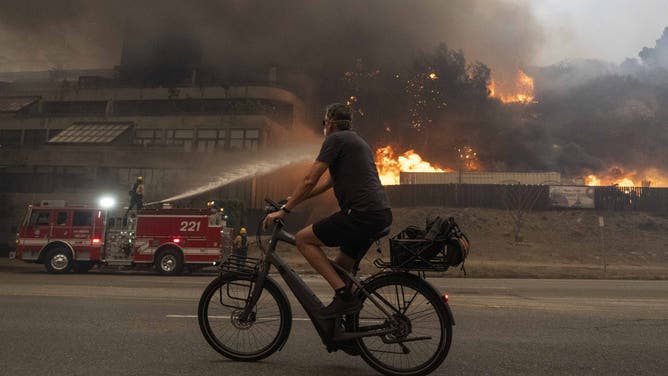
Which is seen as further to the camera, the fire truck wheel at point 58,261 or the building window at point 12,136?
the building window at point 12,136

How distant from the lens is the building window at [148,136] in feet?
133

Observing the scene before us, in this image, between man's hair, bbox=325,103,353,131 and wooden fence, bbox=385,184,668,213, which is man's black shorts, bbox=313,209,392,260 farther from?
wooden fence, bbox=385,184,668,213

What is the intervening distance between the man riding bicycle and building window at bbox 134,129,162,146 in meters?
39.7

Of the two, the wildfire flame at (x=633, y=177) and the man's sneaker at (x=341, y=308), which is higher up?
the wildfire flame at (x=633, y=177)

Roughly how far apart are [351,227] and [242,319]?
1.23 meters

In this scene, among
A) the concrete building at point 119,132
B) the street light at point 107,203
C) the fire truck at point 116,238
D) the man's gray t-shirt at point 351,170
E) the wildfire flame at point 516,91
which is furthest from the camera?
the wildfire flame at point 516,91

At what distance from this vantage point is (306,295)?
3607 mm

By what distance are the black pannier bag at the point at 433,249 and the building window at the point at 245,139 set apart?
1392 inches

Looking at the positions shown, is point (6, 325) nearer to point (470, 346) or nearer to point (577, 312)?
point (470, 346)

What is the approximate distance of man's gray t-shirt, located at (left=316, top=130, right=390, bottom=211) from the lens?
3.48 metres

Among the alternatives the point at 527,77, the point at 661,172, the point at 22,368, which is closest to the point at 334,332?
the point at 22,368

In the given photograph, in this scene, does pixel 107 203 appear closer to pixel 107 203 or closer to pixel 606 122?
pixel 107 203

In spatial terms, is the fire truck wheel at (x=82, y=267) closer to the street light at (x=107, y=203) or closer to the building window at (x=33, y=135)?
the street light at (x=107, y=203)

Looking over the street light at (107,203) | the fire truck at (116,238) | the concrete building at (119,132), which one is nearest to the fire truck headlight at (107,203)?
the street light at (107,203)
